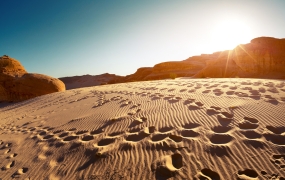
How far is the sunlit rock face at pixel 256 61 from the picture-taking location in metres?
20.6

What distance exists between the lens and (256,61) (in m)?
21.5

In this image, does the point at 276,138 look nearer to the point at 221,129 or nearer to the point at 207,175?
the point at 221,129

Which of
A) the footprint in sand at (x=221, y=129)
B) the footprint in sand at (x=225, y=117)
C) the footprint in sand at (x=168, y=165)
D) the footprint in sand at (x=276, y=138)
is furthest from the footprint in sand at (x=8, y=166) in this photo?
the footprint in sand at (x=276, y=138)

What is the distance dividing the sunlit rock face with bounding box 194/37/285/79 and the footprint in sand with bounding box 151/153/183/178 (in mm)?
21707

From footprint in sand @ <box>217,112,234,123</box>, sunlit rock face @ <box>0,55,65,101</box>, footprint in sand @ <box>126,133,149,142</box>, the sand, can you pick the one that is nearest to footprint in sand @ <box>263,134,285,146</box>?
the sand

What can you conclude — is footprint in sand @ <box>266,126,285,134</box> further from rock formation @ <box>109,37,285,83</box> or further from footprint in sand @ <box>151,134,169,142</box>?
rock formation @ <box>109,37,285,83</box>

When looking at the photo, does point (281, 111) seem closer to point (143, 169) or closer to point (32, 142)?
point (143, 169)

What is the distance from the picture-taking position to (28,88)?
1395 cm

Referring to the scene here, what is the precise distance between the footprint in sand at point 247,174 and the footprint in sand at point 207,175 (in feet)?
0.86

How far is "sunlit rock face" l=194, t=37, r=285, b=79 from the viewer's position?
20.6 meters

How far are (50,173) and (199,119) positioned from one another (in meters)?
3.08

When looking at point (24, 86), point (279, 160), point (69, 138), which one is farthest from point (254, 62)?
point (24, 86)

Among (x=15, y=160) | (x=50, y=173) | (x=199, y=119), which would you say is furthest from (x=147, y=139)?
(x=15, y=160)

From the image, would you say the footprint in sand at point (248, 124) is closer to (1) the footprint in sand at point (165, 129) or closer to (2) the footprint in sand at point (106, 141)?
(1) the footprint in sand at point (165, 129)
